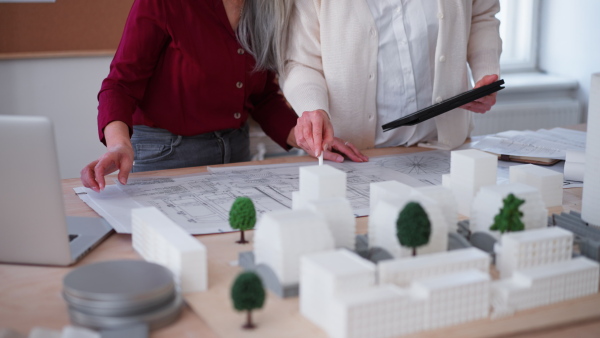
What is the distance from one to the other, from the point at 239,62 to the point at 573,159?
87cm

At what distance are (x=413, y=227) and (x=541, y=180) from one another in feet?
1.61

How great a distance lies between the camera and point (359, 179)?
156cm

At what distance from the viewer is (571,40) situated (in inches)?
151

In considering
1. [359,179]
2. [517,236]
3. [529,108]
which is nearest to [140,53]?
[359,179]

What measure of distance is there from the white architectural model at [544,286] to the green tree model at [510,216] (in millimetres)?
89

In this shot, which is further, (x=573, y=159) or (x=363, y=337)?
(x=573, y=159)

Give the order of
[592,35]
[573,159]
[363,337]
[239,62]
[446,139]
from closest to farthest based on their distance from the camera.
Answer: [363,337], [573,159], [239,62], [446,139], [592,35]

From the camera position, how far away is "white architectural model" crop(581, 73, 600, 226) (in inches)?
43.9

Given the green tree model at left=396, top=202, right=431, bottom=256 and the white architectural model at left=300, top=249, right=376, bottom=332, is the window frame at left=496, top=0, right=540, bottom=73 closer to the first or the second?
the green tree model at left=396, top=202, right=431, bottom=256

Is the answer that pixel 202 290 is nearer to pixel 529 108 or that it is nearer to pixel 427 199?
pixel 427 199

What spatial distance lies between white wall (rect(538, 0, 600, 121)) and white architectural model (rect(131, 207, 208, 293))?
3284 mm

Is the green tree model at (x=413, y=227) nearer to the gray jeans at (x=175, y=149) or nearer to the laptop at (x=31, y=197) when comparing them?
the laptop at (x=31, y=197)

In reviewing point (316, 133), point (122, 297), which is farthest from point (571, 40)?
point (122, 297)

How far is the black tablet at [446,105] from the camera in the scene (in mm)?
1618
